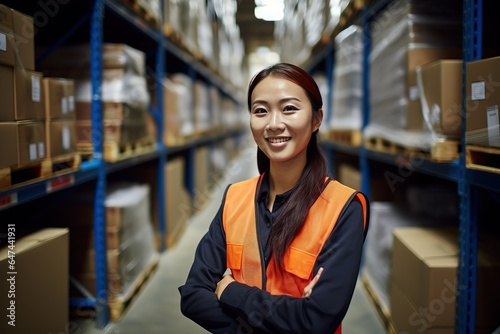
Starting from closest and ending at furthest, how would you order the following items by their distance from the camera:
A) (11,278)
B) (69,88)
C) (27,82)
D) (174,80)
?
(11,278), (27,82), (69,88), (174,80)

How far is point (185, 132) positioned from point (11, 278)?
4.38m

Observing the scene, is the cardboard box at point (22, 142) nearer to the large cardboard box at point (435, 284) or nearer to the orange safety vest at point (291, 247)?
the orange safety vest at point (291, 247)

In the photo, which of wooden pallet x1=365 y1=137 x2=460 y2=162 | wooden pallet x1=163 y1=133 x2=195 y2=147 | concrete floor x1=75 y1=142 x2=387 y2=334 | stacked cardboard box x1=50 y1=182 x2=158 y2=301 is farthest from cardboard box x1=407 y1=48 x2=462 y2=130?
wooden pallet x1=163 y1=133 x2=195 y2=147

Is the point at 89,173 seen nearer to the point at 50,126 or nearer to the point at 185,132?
the point at 50,126

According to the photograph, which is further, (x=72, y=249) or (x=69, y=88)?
(x=72, y=249)

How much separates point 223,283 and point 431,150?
5.30 feet

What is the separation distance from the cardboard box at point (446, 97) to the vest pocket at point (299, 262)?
1.47 metres

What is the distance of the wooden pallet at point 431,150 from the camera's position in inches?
98.0

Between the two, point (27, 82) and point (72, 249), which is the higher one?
point (27, 82)

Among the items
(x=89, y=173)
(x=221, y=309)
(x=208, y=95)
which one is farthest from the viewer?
(x=208, y=95)

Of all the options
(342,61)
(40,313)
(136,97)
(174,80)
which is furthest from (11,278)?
(174,80)

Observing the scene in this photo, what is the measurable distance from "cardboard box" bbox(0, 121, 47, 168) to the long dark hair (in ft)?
4.03

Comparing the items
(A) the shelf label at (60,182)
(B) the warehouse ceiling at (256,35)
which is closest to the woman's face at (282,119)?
(A) the shelf label at (60,182)

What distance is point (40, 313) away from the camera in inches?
89.3
